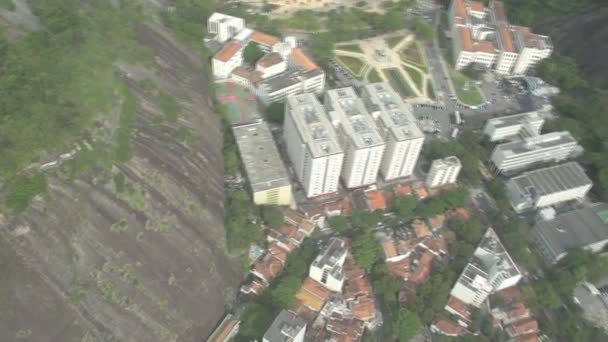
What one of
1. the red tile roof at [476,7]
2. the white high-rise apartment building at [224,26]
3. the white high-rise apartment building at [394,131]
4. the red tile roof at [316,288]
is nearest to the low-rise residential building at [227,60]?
the white high-rise apartment building at [224,26]

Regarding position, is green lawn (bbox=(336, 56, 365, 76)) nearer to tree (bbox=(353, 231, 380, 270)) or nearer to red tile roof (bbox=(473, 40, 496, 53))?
red tile roof (bbox=(473, 40, 496, 53))

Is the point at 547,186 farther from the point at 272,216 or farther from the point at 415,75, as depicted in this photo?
the point at 272,216

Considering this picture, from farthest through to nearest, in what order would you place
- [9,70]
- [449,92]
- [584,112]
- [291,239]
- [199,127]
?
[449,92], [584,112], [199,127], [291,239], [9,70]

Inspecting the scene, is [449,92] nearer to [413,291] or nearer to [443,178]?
[443,178]

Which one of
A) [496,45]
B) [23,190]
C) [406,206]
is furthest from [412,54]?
[23,190]

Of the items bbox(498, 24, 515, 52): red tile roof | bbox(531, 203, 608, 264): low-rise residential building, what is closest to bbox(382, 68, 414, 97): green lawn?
bbox(498, 24, 515, 52): red tile roof

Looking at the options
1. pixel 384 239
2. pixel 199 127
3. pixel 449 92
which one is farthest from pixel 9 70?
pixel 449 92

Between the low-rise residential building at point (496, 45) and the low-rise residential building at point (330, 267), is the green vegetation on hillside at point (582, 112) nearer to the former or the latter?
the low-rise residential building at point (496, 45)
